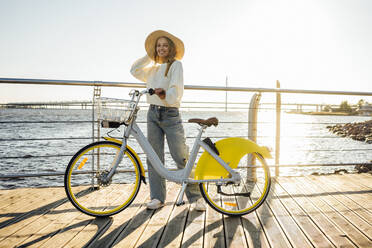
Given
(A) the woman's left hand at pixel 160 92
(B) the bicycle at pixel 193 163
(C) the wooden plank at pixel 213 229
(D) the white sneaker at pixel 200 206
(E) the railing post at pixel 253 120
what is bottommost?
(C) the wooden plank at pixel 213 229

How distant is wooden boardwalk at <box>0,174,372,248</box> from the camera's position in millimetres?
2010

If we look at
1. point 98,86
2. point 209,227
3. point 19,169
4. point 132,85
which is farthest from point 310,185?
point 19,169

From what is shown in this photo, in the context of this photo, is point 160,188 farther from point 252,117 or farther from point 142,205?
point 252,117

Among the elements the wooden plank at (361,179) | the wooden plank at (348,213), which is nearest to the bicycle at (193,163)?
the wooden plank at (348,213)

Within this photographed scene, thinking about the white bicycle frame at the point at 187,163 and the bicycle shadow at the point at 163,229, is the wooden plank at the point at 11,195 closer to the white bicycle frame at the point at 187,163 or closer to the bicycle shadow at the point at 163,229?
the bicycle shadow at the point at 163,229

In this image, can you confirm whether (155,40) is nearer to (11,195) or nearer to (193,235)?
(193,235)

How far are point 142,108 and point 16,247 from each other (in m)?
1.41

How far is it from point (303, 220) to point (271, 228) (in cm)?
35

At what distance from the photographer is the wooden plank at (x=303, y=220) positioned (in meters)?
2.02

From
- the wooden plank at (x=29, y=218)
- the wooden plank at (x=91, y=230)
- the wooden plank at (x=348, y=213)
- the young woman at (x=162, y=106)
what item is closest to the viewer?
the wooden plank at (x=91, y=230)

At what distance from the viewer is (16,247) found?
1915 millimetres

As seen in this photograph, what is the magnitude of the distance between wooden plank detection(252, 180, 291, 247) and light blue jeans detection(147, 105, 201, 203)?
59 cm

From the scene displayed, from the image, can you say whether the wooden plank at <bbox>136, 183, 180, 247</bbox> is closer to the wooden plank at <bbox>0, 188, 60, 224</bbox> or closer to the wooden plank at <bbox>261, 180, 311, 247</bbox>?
the wooden plank at <bbox>261, 180, 311, 247</bbox>

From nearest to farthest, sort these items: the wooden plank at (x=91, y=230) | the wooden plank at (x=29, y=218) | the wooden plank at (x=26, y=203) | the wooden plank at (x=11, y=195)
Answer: the wooden plank at (x=91, y=230) < the wooden plank at (x=29, y=218) < the wooden plank at (x=26, y=203) < the wooden plank at (x=11, y=195)
